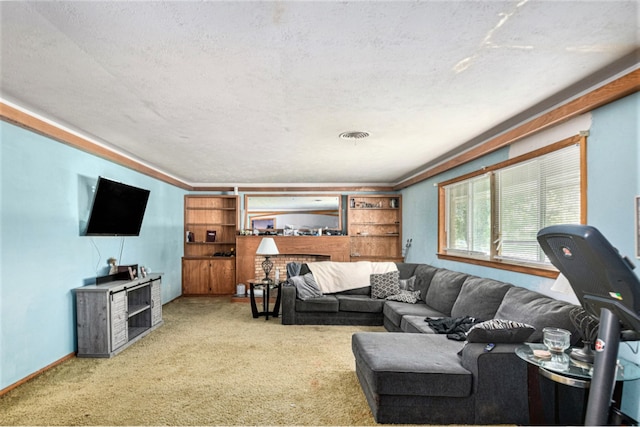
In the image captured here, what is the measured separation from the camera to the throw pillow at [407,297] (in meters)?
4.93

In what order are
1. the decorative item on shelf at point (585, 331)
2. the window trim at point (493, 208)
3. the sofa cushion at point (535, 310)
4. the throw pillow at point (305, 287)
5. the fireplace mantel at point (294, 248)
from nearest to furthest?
the decorative item on shelf at point (585, 331) → the sofa cushion at point (535, 310) → the window trim at point (493, 208) → the throw pillow at point (305, 287) → the fireplace mantel at point (294, 248)

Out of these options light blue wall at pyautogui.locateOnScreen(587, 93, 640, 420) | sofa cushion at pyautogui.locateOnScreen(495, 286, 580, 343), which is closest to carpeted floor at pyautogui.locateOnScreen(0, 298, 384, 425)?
sofa cushion at pyautogui.locateOnScreen(495, 286, 580, 343)

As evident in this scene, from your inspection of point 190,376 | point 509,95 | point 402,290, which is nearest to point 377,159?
point 402,290

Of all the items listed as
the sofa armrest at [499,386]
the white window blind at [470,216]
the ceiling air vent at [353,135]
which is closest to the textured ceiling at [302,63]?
the ceiling air vent at [353,135]

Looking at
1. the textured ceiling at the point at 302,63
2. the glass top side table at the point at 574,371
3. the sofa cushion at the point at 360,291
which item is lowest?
the sofa cushion at the point at 360,291

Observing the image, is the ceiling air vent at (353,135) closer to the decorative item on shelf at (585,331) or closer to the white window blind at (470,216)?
the white window blind at (470,216)

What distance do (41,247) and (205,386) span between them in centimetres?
199

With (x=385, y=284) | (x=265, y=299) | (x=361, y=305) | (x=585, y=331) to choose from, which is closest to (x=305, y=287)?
(x=265, y=299)

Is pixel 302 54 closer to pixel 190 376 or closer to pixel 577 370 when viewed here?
pixel 577 370

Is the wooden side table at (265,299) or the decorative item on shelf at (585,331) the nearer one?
the decorative item on shelf at (585,331)

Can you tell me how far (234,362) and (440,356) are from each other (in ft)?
6.68

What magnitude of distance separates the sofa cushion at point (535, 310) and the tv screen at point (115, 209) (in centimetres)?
421

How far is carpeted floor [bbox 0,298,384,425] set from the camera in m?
2.57

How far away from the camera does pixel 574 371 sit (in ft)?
6.16
